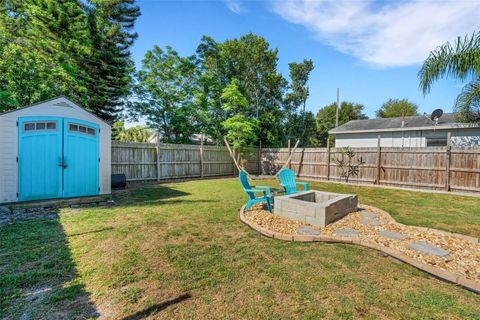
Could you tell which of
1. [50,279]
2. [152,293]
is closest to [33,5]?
[50,279]

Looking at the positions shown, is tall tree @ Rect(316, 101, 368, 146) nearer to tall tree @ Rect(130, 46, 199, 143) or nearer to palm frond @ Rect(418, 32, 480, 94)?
tall tree @ Rect(130, 46, 199, 143)

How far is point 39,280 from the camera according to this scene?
2520 millimetres

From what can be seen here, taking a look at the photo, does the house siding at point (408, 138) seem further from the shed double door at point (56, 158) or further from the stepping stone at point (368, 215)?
the shed double door at point (56, 158)

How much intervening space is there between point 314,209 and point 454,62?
466 cm

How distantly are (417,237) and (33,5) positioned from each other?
17.6 m

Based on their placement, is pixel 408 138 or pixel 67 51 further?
pixel 408 138

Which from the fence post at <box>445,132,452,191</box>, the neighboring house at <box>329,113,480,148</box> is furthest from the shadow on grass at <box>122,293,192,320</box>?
the neighboring house at <box>329,113,480,148</box>

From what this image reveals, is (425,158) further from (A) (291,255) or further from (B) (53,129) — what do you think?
(B) (53,129)

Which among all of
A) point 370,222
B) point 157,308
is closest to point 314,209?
point 370,222

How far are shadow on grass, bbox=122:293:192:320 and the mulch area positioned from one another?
7.11 ft

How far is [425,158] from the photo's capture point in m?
9.58

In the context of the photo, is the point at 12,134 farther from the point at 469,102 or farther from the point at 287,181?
the point at 469,102

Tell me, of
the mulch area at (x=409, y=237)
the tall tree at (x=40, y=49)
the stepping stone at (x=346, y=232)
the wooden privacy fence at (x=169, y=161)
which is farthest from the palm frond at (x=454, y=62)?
the tall tree at (x=40, y=49)

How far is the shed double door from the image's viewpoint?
19.5 feet
